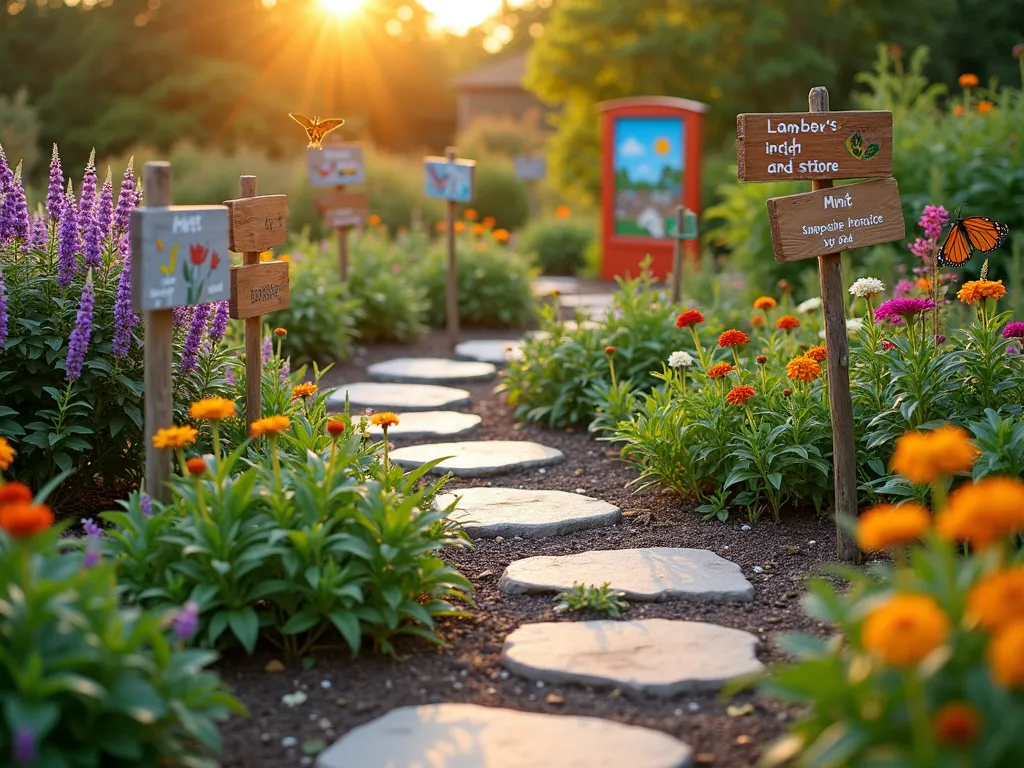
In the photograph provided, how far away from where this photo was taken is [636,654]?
302 centimetres

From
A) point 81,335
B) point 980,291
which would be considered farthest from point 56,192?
point 980,291

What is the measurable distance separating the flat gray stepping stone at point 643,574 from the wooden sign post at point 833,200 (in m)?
0.46

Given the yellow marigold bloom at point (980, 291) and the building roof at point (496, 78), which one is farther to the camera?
the building roof at point (496, 78)

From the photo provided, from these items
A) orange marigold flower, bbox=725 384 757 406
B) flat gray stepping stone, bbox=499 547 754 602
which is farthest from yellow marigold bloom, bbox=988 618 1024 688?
orange marigold flower, bbox=725 384 757 406

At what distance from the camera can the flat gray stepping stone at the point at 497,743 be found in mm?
2422

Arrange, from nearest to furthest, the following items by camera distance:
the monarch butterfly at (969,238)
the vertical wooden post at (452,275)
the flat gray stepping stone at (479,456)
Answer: the monarch butterfly at (969,238) < the flat gray stepping stone at (479,456) < the vertical wooden post at (452,275)

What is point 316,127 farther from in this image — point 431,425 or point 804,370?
point 804,370

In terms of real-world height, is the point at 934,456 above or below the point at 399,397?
above

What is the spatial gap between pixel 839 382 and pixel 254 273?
2088 mm

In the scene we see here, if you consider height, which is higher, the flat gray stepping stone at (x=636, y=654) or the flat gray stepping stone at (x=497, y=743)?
the flat gray stepping stone at (x=636, y=654)

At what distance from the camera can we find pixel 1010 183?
727 centimetres

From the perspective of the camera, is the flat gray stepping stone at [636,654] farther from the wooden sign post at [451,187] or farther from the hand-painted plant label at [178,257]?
the wooden sign post at [451,187]

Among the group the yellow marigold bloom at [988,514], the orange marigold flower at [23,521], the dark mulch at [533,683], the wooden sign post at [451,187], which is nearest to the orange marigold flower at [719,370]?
the dark mulch at [533,683]

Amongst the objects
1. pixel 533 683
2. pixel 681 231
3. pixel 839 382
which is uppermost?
pixel 681 231
